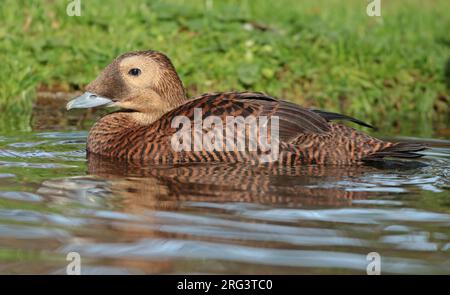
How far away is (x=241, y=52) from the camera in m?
9.98

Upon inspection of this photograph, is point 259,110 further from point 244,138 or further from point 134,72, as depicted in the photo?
point 134,72

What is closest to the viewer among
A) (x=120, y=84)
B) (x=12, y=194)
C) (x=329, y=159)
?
(x=12, y=194)

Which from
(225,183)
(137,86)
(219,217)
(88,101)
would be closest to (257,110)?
Result: (225,183)

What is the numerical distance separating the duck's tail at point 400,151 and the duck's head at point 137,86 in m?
1.62

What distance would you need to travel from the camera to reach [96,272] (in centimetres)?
388

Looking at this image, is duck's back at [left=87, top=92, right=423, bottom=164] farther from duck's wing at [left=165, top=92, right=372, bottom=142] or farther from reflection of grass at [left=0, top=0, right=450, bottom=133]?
reflection of grass at [left=0, top=0, right=450, bottom=133]

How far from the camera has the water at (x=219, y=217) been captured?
4.04m

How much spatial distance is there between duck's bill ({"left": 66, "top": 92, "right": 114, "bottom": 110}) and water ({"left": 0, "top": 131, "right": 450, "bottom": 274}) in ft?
1.50

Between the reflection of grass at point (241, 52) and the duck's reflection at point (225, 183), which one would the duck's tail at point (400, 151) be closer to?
the duck's reflection at point (225, 183)

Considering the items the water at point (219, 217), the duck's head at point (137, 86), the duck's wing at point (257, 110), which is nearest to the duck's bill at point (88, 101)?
the duck's head at point (137, 86)

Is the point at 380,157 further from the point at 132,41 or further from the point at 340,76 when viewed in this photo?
the point at 132,41

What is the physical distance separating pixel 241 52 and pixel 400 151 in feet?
12.8

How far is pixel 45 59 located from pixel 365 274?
6171 mm
